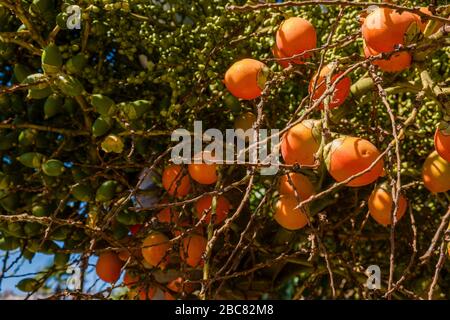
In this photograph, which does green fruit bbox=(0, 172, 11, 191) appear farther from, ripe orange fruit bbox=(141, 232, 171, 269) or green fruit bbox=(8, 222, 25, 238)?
ripe orange fruit bbox=(141, 232, 171, 269)

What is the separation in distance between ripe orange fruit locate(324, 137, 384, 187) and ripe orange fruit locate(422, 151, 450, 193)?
105mm

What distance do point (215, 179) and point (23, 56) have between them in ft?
1.20

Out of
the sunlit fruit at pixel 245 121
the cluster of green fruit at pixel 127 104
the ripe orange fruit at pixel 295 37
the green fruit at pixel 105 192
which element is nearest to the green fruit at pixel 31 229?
the cluster of green fruit at pixel 127 104

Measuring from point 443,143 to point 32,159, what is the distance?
554mm

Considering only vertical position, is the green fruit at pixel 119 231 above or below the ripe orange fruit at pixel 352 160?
above

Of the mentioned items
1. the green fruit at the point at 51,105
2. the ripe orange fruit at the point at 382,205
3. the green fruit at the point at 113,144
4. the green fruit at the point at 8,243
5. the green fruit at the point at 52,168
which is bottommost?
the ripe orange fruit at the point at 382,205

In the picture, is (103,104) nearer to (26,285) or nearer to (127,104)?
(127,104)

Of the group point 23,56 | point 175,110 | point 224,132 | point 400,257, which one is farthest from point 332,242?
point 23,56

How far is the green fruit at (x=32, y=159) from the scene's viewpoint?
34.4 inches

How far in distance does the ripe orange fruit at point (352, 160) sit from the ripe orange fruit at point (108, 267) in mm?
Answer: 420

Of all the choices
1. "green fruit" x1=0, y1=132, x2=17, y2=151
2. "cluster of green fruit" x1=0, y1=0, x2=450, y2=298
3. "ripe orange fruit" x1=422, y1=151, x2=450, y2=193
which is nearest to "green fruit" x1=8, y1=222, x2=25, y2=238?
"cluster of green fruit" x1=0, y1=0, x2=450, y2=298

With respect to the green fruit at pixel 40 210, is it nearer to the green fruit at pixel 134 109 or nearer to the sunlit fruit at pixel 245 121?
the green fruit at pixel 134 109

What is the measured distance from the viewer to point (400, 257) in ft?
3.48

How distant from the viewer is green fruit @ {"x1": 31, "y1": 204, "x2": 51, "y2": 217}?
0.90 meters
